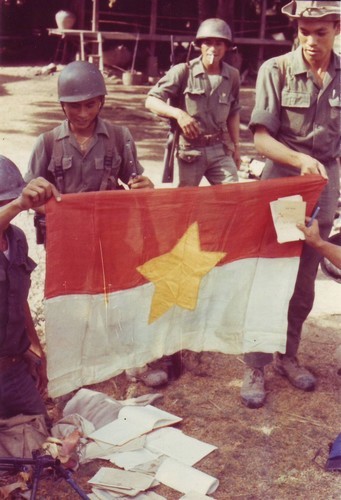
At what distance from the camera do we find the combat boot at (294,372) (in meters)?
5.12

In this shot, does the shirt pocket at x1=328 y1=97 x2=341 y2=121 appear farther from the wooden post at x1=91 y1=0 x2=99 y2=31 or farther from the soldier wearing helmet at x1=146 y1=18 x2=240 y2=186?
the wooden post at x1=91 y1=0 x2=99 y2=31

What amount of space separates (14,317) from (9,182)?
79 centimetres

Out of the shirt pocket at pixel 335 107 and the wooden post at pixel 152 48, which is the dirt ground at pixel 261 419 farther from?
the wooden post at pixel 152 48

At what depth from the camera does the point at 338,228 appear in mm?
7773

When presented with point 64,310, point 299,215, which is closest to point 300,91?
point 299,215

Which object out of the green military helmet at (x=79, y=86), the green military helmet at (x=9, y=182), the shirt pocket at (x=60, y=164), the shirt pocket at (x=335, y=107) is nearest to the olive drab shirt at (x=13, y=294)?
the green military helmet at (x=9, y=182)

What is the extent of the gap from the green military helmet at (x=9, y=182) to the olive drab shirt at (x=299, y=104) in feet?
5.31

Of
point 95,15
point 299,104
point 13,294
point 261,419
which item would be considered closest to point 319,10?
point 299,104

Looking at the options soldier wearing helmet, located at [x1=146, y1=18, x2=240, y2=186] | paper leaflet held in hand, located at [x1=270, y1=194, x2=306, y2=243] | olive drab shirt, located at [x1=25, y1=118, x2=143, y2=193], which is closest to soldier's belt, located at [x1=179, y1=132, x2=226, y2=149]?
soldier wearing helmet, located at [x1=146, y1=18, x2=240, y2=186]

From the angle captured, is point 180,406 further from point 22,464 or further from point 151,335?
point 22,464

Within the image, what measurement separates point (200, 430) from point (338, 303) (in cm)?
262

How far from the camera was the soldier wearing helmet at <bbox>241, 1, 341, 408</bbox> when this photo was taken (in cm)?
441

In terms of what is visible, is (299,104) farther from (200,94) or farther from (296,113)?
(200,94)

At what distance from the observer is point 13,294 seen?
4.06 m
